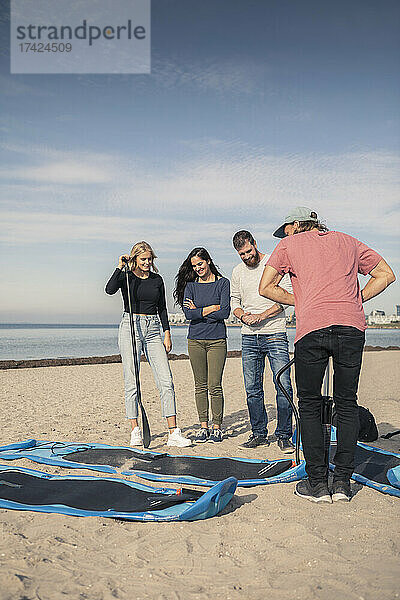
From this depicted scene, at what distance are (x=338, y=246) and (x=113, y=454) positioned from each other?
264 centimetres

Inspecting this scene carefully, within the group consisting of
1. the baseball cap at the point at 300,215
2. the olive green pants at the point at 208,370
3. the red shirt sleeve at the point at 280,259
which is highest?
the baseball cap at the point at 300,215

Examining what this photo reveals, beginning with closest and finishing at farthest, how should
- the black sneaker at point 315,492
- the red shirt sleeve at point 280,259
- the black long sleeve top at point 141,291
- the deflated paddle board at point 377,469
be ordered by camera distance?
the black sneaker at point 315,492, the red shirt sleeve at point 280,259, the deflated paddle board at point 377,469, the black long sleeve top at point 141,291

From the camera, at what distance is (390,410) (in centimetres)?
741

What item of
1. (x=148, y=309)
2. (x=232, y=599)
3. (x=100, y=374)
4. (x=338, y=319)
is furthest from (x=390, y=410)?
(x=100, y=374)

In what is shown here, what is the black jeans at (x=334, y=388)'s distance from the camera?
3.44 m

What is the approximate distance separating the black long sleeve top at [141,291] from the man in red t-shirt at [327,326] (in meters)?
1.82

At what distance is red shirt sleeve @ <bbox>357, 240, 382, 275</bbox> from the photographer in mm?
3663

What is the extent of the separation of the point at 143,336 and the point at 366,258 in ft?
7.57

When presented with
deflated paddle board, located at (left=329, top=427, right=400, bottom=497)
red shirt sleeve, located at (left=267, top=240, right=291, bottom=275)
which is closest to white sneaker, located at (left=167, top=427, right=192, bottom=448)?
deflated paddle board, located at (left=329, top=427, right=400, bottom=497)

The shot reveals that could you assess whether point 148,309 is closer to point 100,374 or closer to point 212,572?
point 212,572

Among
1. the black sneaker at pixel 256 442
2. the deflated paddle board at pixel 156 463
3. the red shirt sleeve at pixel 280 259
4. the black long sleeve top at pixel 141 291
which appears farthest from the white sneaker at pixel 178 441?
the red shirt sleeve at pixel 280 259

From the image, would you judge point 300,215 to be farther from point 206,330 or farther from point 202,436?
point 202,436

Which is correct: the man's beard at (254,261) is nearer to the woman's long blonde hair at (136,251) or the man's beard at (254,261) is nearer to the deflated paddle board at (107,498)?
the woman's long blonde hair at (136,251)

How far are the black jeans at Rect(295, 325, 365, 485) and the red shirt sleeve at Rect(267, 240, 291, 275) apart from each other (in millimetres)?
472
